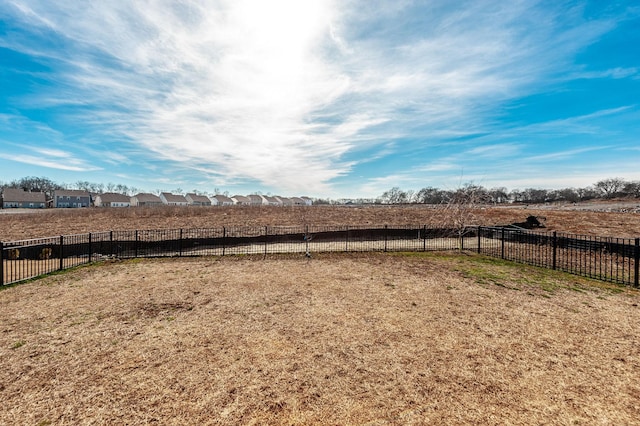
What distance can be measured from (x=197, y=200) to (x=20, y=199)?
4195 centimetres

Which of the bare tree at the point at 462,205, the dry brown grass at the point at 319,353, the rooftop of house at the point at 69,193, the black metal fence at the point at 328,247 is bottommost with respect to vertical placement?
the dry brown grass at the point at 319,353

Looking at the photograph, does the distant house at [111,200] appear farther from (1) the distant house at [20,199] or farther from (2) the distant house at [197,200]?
(2) the distant house at [197,200]

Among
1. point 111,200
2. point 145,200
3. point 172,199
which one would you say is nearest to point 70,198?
point 111,200

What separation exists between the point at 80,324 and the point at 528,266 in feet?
48.1

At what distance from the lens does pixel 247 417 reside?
3367mm

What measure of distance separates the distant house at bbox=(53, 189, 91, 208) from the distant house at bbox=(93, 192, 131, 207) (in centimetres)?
299

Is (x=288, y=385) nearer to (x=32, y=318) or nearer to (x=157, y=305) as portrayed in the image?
(x=157, y=305)

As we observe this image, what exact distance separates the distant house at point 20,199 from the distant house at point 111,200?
1155cm

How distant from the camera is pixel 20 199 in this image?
6988 cm

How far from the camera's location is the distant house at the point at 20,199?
68000 millimetres

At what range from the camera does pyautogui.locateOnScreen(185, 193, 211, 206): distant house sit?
314 ft

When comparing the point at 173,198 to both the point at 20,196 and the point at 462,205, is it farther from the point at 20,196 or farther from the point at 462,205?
the point at 462,205

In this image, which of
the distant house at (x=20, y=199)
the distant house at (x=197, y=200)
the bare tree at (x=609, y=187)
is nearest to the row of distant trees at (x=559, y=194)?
the bare tree at (x=609, y=187)

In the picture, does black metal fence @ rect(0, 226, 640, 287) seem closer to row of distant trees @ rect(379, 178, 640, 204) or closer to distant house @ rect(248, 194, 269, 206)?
row of distant trees @ rect(379, 178, 640, 204)
